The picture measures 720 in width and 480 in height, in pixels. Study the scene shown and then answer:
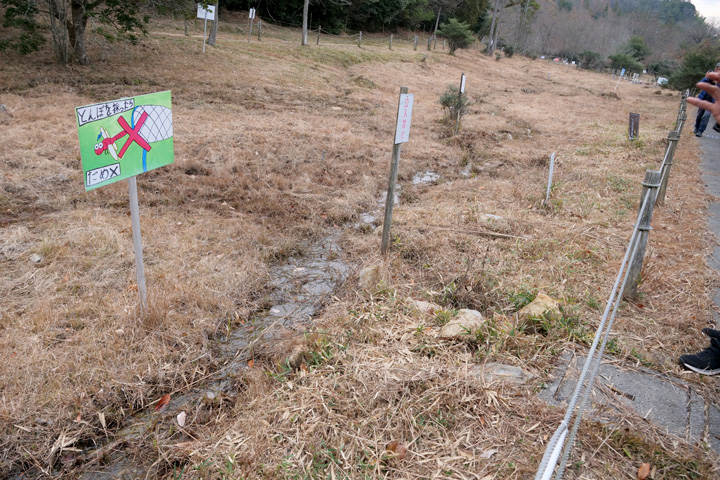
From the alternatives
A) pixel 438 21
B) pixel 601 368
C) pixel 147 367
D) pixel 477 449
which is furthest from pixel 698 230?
pixel 438 21

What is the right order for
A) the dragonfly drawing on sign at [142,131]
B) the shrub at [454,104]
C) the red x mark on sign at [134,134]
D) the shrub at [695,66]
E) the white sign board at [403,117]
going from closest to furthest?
Result: the dragonfly drawing on sign at [142,131] → the red x mark on sign at [134,134] → the white sign board at [403,117] → the shrub at [454,104] → the shrub at [695,66]

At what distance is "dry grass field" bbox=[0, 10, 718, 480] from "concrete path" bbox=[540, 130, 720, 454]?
109 millimetres

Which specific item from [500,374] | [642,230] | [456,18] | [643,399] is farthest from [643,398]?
[456,18]

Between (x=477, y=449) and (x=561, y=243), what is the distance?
3.57 meters

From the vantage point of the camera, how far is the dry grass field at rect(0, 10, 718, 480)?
2.57 metres

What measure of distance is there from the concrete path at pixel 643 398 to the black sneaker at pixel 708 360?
0.16 m

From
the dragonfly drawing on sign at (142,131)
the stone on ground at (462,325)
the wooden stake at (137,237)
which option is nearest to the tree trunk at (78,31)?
the dragonfly drawing on sign at (142,131)

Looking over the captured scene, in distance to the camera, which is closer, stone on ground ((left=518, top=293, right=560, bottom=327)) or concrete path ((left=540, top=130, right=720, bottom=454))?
concrete path ((left=540, top=130, right=720, bottom=454))

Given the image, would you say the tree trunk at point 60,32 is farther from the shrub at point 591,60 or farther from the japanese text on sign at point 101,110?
the shrub at point 591,60

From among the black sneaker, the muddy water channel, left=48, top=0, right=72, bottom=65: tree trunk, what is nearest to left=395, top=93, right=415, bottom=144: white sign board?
the muddy water channel

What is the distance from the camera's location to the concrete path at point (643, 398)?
8.62 feet

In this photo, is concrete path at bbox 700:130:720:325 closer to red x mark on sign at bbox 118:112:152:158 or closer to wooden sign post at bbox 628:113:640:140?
wooden sign post at bbox 628:113:640:140

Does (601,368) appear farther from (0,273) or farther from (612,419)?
(0,273)

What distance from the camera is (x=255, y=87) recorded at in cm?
1504
